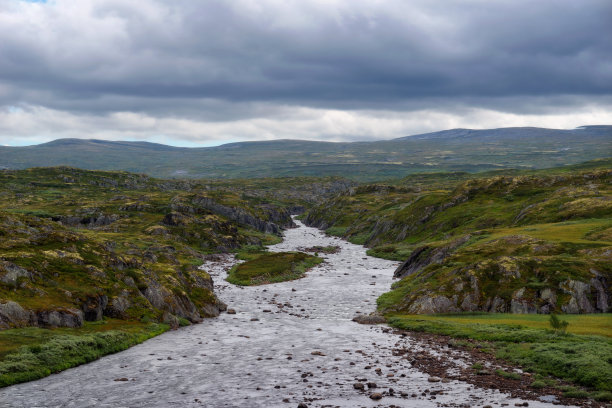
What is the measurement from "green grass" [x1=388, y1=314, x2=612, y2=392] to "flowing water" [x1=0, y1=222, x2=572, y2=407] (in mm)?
5568

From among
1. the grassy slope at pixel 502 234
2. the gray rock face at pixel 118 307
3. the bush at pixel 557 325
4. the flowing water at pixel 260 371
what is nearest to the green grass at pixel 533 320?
the bush at pixel 557 325

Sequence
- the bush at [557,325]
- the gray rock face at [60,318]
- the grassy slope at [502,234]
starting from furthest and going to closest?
1. the grassy slope at [502,234]
2. the gray rock face at [60,318]
3. the bush at [557,325]

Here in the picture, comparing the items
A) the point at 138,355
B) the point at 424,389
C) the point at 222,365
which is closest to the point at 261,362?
the point at 222,365

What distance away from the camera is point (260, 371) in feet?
125

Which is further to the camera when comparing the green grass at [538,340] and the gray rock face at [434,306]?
the gray rock face at [434,306]

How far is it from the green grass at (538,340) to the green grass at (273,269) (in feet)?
131

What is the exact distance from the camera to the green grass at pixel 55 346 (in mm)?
35438

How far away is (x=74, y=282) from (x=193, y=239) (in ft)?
288

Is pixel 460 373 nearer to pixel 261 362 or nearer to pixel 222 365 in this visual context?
pixel 261 362

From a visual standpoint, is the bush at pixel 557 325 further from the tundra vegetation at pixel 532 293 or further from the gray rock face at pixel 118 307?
the gray rock face at pixel 118 307

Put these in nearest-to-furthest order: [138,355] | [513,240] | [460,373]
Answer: [460,373] < [138,355] < [513,240]

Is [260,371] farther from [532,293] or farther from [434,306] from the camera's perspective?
[532,293]

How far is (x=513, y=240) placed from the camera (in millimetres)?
77812

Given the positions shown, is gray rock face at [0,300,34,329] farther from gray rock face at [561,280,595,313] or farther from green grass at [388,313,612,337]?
gray rock face at [561,280,595,313]
